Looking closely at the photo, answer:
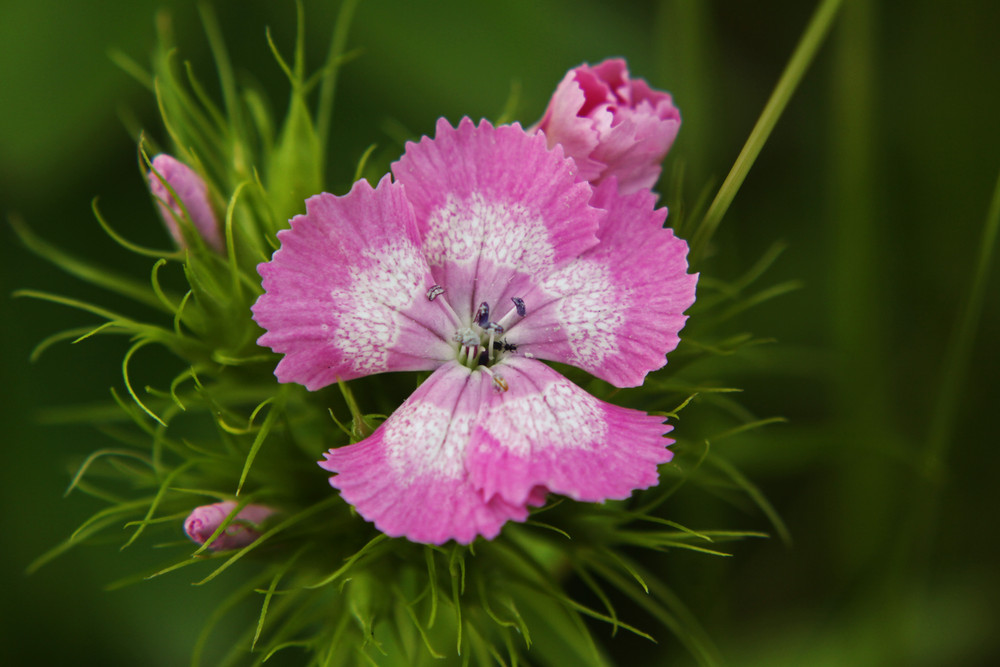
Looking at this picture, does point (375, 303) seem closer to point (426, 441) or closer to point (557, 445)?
point (426, 441)

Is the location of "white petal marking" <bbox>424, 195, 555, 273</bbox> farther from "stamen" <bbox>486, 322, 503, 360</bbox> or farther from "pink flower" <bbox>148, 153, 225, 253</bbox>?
"pink flower" <bbox>148, 153, 225, 253</bbox>

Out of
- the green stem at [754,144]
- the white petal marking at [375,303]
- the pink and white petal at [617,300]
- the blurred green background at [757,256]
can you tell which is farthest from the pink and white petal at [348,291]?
the blurred green background at [757,256]

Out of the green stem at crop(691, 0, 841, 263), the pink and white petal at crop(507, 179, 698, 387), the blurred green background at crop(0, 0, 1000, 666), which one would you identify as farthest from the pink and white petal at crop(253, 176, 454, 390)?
the blurred green background at crop(0, 0, 1000, 666)

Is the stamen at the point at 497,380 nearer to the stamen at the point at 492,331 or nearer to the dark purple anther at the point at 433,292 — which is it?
the stamen at the point at 492,331

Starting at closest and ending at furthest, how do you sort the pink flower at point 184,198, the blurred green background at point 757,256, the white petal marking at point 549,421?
the white petal marking at point 549,421, the pink flower at point 184,198, the blurred green background at point 757,256

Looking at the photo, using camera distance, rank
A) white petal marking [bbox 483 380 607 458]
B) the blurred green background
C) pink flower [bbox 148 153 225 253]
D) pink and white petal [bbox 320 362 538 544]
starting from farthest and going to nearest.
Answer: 1. the blurred green background
2. pink flower [bbox 148 153 225 253]
3. white petal marking [bbox 483 380 607 458]
4. pink and white petal [bbox 320 362 538 544]

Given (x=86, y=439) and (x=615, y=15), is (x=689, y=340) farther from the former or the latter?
(x=86, y=439)

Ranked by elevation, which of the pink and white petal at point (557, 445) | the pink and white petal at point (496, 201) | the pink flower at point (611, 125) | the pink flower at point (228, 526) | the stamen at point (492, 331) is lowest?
the pink flower at point (228, 526)

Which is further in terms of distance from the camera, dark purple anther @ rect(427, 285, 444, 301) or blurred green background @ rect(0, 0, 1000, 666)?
blurred green background @ rect(0, 0, 1000, 666)
